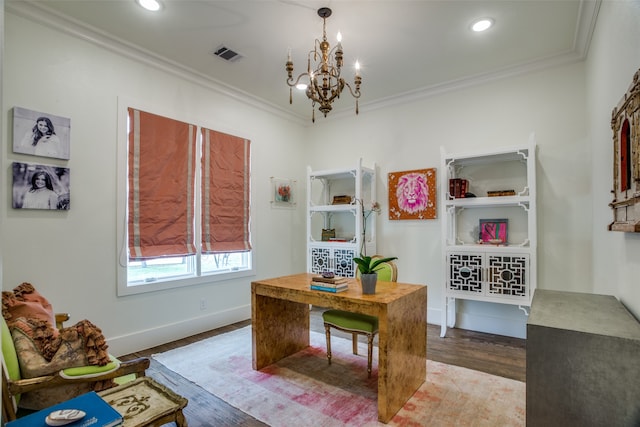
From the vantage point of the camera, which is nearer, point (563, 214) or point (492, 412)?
point (492, 412)

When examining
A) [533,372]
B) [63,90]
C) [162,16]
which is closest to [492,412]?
[533,372]

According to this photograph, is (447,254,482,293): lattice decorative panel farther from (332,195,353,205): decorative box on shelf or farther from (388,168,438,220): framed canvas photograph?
(332,195,353,205): decorative box on shelf

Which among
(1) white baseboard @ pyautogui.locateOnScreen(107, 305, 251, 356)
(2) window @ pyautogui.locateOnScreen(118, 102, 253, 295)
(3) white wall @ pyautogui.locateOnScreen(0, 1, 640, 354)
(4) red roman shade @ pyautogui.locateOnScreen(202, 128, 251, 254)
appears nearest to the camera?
(3) white wall @ pyautogui.locateOnScreen(0, 1, 640, 354)

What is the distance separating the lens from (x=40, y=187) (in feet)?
9.07

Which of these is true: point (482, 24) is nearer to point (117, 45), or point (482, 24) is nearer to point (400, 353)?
point (400, 353)

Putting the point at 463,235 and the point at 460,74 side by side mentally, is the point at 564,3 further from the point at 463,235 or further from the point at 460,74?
the point at 463,235

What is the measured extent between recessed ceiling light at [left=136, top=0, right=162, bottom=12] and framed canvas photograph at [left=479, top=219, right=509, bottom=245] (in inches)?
148

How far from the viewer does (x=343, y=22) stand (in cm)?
291

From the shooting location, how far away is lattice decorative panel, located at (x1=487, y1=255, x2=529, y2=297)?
337 cm

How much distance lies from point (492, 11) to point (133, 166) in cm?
350

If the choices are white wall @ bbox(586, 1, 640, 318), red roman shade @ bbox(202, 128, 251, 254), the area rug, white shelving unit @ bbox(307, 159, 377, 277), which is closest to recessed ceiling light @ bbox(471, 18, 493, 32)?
white wall @ bbox(586, 1, 640, 318)

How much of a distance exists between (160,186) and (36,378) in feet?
7.38

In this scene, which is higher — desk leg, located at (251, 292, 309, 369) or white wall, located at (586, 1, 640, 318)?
white wall, located at (586, 1, 640, 318)

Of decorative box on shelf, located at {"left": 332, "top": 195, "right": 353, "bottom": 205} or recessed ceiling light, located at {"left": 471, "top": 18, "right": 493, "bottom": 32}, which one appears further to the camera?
decorative box on shelf, located at {"left": 332, "top": 195, "right": 353, "bottom": 205}
